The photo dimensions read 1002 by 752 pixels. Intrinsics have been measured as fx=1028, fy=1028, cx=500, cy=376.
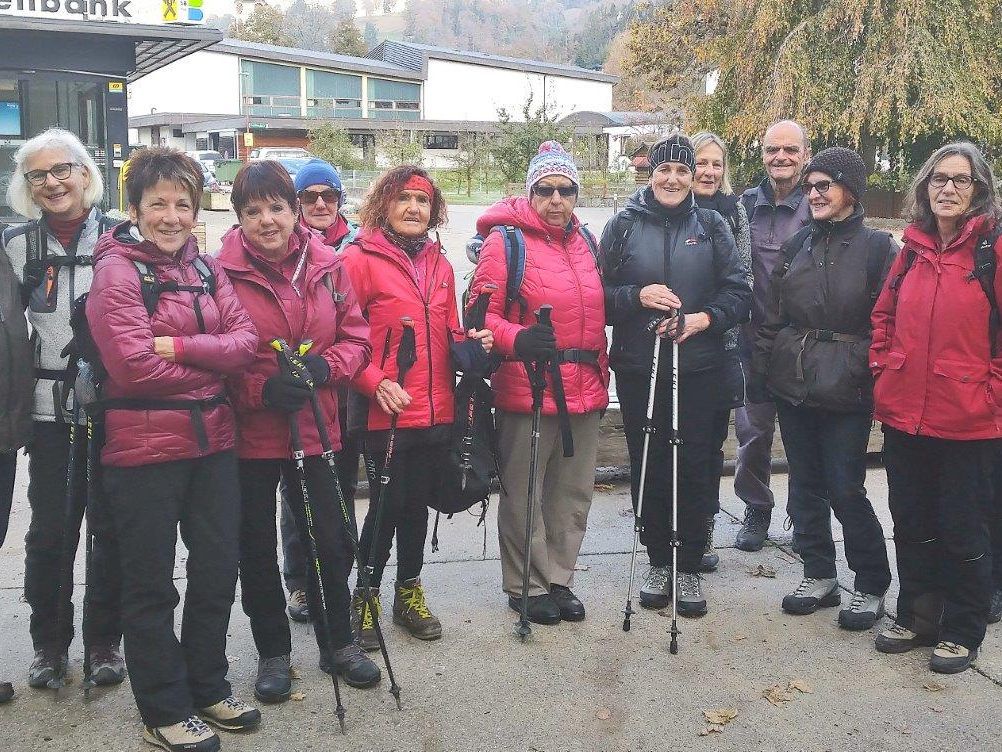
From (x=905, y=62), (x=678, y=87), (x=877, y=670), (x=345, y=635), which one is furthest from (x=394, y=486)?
(x=678, y=87)

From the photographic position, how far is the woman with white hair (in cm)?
366

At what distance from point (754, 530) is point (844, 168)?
2.04 meters

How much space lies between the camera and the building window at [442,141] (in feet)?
223

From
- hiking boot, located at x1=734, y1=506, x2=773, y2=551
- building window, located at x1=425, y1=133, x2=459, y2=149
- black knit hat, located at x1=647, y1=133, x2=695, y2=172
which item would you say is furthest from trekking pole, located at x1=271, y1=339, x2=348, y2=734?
building window, located at x1=425, y1=133, x2=459, y2=149

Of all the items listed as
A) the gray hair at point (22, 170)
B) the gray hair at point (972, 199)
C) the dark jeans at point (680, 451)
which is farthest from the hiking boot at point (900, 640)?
the gray hair at point (22, 170)

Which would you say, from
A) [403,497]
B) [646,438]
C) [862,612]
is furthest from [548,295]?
[862,612]

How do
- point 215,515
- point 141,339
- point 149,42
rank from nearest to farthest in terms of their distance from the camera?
point 141,339
point 215,515
point 149,42

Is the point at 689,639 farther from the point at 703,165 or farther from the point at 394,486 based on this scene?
the point at 703,165

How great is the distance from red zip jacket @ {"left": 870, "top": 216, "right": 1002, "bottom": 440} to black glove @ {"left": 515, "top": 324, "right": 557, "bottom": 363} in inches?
53.1

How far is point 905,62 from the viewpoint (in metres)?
23.7

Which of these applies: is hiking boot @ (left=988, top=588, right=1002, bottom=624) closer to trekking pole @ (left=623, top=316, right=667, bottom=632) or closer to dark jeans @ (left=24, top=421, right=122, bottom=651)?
trekking pole @ (left=623, top=316, right=667, bottom=632)

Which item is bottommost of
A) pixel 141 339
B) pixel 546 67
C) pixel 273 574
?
pixel 273 574

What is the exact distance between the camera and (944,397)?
12.9ft

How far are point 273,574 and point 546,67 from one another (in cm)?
7821
